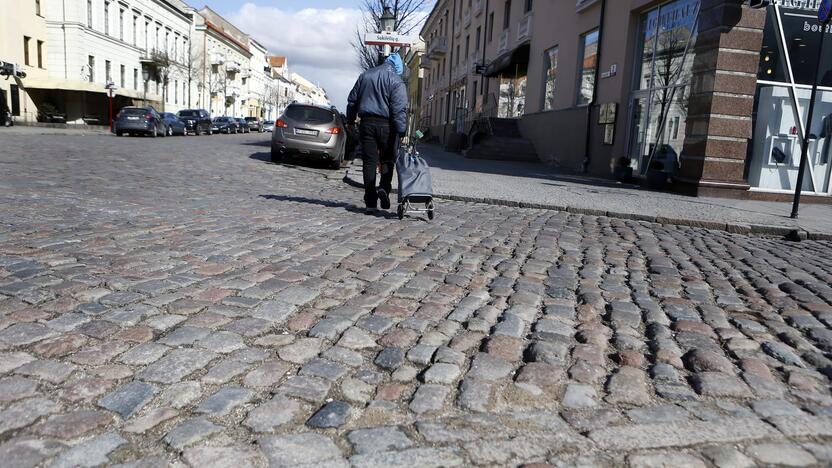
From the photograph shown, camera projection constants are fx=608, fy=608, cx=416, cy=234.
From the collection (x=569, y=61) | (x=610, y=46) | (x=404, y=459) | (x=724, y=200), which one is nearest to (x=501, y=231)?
(x=404, y=459)

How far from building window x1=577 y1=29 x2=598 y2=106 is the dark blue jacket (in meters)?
11.5

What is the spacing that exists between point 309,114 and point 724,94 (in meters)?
8.99

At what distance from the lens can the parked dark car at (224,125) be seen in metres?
47.9

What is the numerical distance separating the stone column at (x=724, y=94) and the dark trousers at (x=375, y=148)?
7129 millimetres

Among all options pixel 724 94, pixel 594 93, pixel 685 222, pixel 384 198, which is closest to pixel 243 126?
pixel 594 93

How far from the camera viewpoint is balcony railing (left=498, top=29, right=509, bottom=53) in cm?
2748

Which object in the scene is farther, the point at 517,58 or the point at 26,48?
the point at 26,48

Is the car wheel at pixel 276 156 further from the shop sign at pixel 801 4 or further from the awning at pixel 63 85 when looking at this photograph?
the awning at pixel 63 85

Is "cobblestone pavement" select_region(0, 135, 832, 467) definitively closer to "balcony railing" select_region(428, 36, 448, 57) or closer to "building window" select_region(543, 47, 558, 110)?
"building window" select_region(543, 47, 558, 110)

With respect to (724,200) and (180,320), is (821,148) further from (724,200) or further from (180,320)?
(180,320)

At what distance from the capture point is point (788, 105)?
12.2 metres

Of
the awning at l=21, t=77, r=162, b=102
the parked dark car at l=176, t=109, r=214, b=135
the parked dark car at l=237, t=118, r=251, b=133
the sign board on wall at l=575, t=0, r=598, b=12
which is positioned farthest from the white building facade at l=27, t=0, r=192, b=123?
the sign board on wall at l=575, t=0, r=598, b=12

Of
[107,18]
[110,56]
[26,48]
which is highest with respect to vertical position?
[107,18]

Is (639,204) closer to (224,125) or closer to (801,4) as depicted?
(801,4)
